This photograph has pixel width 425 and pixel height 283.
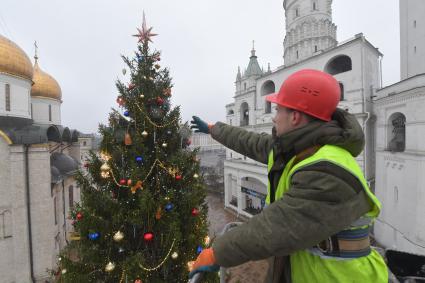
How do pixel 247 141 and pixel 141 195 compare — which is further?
pixel 141 195

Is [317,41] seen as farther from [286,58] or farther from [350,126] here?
[350,126]

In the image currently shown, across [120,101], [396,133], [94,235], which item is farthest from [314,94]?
[396,133]

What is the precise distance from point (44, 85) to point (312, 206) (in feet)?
67.9

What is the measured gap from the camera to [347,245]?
1.25m

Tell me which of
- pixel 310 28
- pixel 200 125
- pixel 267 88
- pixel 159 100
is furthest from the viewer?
pixel 310 28

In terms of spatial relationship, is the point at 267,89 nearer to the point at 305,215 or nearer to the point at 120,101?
the point at 120,101

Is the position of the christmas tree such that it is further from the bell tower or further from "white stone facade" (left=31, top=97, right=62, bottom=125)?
the bell tower

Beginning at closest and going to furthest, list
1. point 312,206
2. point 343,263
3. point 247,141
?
point 312,206
point 343,263
point 247,141

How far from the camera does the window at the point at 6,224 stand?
9930 millimetres

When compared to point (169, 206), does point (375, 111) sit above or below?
above

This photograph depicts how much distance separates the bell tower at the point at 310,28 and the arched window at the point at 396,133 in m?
13.1

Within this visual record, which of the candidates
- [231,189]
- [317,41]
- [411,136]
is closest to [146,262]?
[411,136]

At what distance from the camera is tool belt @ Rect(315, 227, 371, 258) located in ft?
4.09

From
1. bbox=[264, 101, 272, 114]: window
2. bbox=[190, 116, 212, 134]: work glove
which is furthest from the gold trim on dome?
bbox=[264, 101, 272, 114]: window
